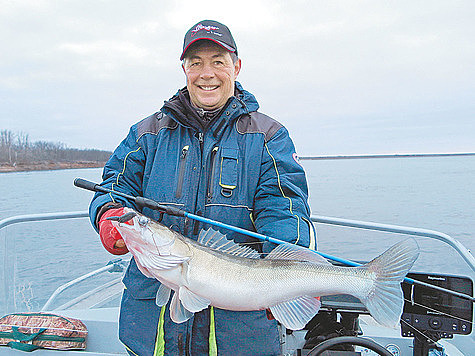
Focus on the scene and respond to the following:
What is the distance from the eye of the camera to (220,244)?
2.15 m

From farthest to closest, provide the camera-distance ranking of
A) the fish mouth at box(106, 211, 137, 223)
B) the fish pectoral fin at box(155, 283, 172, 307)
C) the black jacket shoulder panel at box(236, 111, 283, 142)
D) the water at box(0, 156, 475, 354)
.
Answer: the water at box(0, 156, 475, 354), the black jacket shoulder panel at box(236, 111, 283, 142), the fish pectoral fin at box(155, 283, 172, 307), the fish mouth at box(106, 211, 137, 223)

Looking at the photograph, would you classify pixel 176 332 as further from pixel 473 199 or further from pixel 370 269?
pixel 473 199

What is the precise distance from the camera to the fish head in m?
1.92

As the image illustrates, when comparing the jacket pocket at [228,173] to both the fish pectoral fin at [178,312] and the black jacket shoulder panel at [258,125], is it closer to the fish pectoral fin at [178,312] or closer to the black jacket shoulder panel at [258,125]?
the black jacket shoulder panel at [258,125]

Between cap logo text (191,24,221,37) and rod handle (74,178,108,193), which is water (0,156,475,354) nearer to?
rod handle (74,178,108,193)

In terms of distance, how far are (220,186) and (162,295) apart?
683mm

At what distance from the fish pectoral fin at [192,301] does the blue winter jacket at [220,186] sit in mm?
222

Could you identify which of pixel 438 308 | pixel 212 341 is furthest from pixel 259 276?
pixel 438 308

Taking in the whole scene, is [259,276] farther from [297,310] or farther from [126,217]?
[126,217]

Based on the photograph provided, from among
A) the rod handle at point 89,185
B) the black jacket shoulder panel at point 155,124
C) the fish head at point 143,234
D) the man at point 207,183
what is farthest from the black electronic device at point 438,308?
the rod handle at point 89,185

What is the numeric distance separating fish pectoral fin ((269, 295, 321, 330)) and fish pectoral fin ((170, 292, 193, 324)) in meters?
0.46

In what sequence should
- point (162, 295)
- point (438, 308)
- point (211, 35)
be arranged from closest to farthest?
point (162, 295), point (211, 35), point (438, 308)

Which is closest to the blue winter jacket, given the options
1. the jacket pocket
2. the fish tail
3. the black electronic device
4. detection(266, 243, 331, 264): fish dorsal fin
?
the jacket pocket

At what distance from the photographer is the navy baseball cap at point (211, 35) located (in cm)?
239
